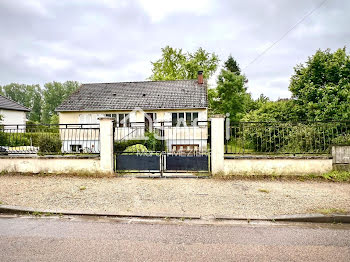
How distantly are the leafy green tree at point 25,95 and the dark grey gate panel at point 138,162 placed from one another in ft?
258

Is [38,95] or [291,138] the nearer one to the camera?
[291,138]

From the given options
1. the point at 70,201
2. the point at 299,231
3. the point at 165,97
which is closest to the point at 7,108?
the point at 165,97

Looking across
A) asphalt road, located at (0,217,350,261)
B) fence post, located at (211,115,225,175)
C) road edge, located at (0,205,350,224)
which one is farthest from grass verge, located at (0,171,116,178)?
fence post, located at (211,115,225,175)

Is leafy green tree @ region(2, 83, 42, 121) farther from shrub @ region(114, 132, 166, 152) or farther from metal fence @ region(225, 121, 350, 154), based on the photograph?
metal fence @ region(225, 121, 350, 154)

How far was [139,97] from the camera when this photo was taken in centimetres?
2166

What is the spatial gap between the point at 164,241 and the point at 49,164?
6342mm

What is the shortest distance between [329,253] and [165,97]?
18.9 metres

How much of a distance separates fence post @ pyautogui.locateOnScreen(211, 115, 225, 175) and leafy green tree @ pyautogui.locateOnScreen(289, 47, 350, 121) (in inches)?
321

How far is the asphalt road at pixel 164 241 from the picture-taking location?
3002 mm

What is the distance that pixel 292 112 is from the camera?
46.3 feet

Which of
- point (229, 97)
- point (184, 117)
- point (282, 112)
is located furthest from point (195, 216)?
point (229, 97)

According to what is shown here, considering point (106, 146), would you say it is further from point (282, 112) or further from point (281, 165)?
point (282, 112)

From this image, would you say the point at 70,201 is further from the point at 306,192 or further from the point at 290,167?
the point at 290,167

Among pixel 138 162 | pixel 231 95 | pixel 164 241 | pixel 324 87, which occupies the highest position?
pixel 231 95
